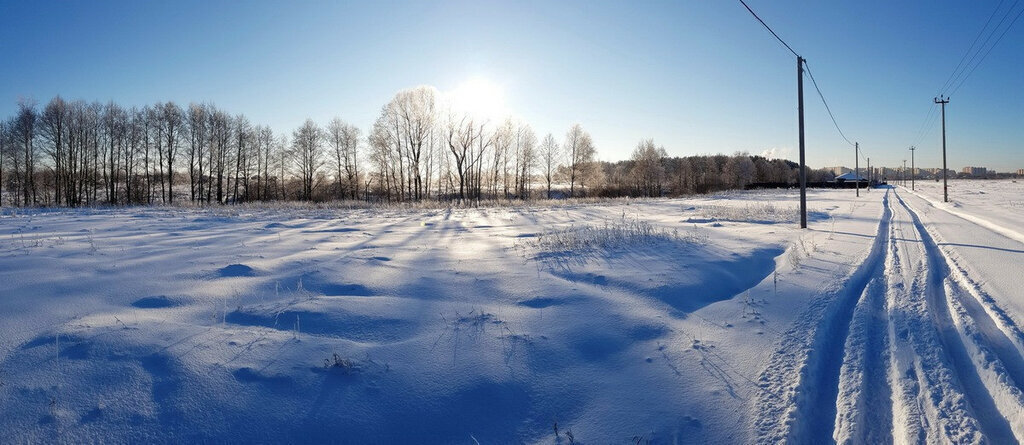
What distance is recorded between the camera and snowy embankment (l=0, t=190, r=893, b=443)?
2.74 metres

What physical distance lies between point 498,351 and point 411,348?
0.77 meters

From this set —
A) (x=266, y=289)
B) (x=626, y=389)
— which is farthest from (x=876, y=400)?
(x=266, y=289)

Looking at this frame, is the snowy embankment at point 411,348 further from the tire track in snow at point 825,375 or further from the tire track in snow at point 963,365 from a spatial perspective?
the tire track in snow at point 963,365

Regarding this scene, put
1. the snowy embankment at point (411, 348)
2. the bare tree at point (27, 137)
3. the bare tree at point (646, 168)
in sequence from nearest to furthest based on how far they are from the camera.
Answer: the snowy embankment at point (411, 348)
the bare tree at point (27, 137)
the bare tree at point (646, 168)

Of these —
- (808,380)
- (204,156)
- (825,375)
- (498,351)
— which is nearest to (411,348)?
(498,351)

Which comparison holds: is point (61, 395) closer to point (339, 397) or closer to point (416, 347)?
point (339, 397)

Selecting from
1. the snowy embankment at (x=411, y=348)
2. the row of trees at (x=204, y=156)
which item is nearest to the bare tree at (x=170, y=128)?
the row of trees at (x=204, y=156)

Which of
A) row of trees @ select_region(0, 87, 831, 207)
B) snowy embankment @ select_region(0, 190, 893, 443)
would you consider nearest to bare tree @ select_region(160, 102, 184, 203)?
row of trees @ select_region(0, 87, 831, 207)

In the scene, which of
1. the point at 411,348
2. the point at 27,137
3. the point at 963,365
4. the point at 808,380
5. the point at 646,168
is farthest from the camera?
the point at 646,168

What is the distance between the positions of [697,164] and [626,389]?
11315cm

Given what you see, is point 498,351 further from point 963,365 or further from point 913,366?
point 963,365

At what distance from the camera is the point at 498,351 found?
12.3ft

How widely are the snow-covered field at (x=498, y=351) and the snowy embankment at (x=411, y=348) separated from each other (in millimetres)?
21

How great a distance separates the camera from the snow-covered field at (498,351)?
108 inches
